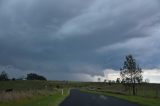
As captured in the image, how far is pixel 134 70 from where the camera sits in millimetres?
78438

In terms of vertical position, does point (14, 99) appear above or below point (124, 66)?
below

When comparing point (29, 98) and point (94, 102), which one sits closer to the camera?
point (94, 102)

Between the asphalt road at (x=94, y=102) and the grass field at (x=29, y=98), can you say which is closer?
the grass field at (x=29, y=98)

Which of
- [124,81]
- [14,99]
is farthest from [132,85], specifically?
[14,99]

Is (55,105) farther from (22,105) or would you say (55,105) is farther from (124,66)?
(124,66)

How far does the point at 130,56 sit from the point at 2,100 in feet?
168

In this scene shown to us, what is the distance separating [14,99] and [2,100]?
117 inches

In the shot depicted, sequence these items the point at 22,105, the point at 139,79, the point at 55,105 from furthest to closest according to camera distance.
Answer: the point at 139,79 → the point at 55,105 → the point at 22,105

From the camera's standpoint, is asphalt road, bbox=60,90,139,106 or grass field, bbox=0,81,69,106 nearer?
grass field, bbox=0,81,69,106

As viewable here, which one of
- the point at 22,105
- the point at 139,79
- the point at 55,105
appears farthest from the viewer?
the point at 139,79

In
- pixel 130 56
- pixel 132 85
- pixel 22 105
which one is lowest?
pixel 22 105

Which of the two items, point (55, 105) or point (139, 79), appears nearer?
point (55, 105)

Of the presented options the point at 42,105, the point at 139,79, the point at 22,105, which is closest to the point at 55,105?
the point at 42,105

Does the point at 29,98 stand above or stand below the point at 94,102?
above
